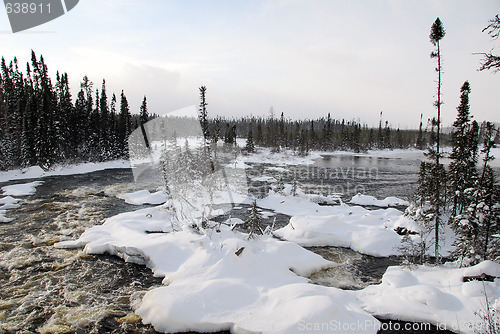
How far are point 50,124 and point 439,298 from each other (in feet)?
187

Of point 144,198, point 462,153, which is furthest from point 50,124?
point 462,153

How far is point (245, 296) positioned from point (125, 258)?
677 centimetres

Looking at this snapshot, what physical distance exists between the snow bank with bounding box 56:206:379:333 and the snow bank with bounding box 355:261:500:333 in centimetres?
102

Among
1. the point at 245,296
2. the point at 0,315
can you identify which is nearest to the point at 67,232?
the point at 0,315

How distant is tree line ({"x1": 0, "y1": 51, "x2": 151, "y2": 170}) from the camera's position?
45466mm

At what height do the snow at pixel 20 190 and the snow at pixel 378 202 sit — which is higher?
the snow at pixel 20 190

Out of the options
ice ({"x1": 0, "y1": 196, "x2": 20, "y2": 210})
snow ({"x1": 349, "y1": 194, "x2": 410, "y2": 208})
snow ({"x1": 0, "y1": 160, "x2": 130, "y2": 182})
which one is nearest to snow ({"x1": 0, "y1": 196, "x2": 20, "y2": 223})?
ice ({"x1": 0, "y1": 196, "x2": 20, "y2": 210})

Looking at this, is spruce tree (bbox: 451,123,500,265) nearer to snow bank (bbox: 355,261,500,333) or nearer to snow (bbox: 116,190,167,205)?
snow bank (bbox: 355,261,500,333)

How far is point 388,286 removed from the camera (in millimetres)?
10695

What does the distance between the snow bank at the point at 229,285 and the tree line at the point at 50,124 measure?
132 feet

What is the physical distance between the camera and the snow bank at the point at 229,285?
27.4 feet

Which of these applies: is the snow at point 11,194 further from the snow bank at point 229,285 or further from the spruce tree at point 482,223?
the spruce tree at point 482,223

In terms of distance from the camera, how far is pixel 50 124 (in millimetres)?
48406

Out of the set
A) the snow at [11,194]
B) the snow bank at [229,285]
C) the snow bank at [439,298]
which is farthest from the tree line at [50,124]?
the snow bank at [439,298]
